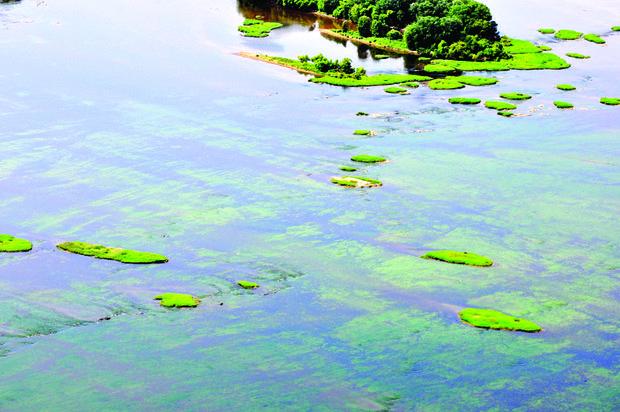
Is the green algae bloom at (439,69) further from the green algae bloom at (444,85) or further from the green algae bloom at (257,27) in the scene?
the green algae bloom at (257,27)

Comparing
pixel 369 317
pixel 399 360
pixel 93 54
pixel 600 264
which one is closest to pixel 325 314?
pixel 369 317

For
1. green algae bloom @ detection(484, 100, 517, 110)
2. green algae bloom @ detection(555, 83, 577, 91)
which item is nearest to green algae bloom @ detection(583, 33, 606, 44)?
green algae bloom @ detection(555, 83, 577, 91)

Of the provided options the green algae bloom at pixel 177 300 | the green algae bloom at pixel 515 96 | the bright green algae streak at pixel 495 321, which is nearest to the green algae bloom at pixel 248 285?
the green algae bloom at pixel 177 300

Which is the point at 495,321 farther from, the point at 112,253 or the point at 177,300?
the point at 112,253

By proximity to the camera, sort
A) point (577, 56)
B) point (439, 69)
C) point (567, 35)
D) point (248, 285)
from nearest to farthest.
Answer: point (248, 285)
point (439, 69)
point (577, 56)
point (567, 35)

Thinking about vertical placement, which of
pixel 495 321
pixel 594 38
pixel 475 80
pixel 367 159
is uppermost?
pixel 594 38

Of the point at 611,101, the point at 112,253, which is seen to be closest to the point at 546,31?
the point at 611,101

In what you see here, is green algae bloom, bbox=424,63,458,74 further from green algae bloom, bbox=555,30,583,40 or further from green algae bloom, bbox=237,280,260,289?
green algae bloom, bbox=237,280,260,289

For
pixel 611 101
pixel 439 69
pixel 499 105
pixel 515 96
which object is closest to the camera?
pixel 499 105
